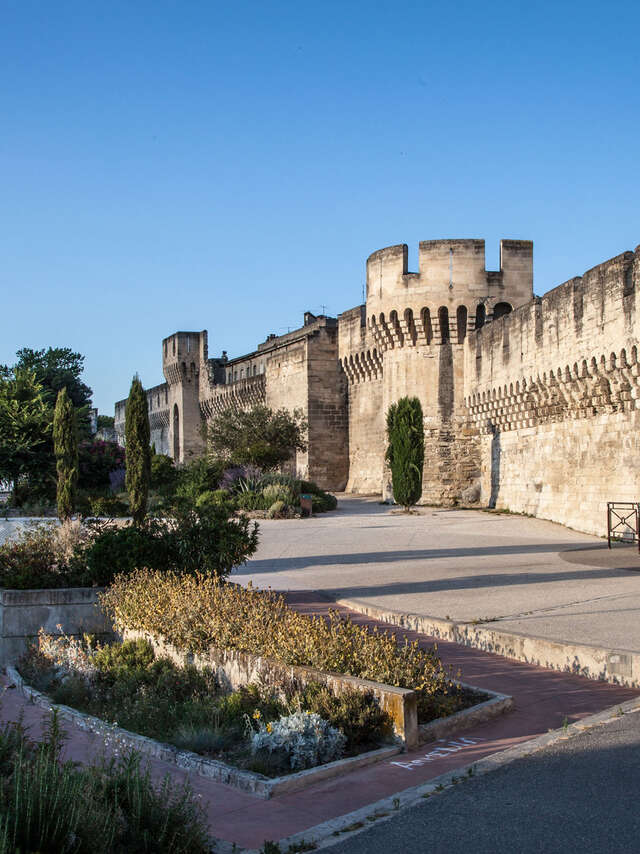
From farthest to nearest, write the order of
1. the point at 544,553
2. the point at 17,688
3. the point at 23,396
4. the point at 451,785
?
the point at 23,396, the point at 544,553, the point at 17,688, the point at 451,785

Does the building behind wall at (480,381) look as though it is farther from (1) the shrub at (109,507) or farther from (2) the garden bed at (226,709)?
(2) the garden bed at (226,709)

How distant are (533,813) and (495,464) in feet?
72.7

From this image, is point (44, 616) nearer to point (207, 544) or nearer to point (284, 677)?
point (207, 544)

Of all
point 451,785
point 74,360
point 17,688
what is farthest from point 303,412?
point 74,360

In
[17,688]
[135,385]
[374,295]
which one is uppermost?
[374,295]

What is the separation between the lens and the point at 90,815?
11.8 ft

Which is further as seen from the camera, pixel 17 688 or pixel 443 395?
pixel 443 395

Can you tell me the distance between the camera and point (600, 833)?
148 inches

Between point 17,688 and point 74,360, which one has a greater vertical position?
point 74,360

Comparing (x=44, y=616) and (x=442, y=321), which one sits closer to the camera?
(x=44, y=616)

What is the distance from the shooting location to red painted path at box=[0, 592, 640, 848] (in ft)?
13.7

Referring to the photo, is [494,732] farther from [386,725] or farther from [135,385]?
[135,385]

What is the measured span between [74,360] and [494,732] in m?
68.5

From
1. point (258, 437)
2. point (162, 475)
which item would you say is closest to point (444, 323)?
point (258, 437)
